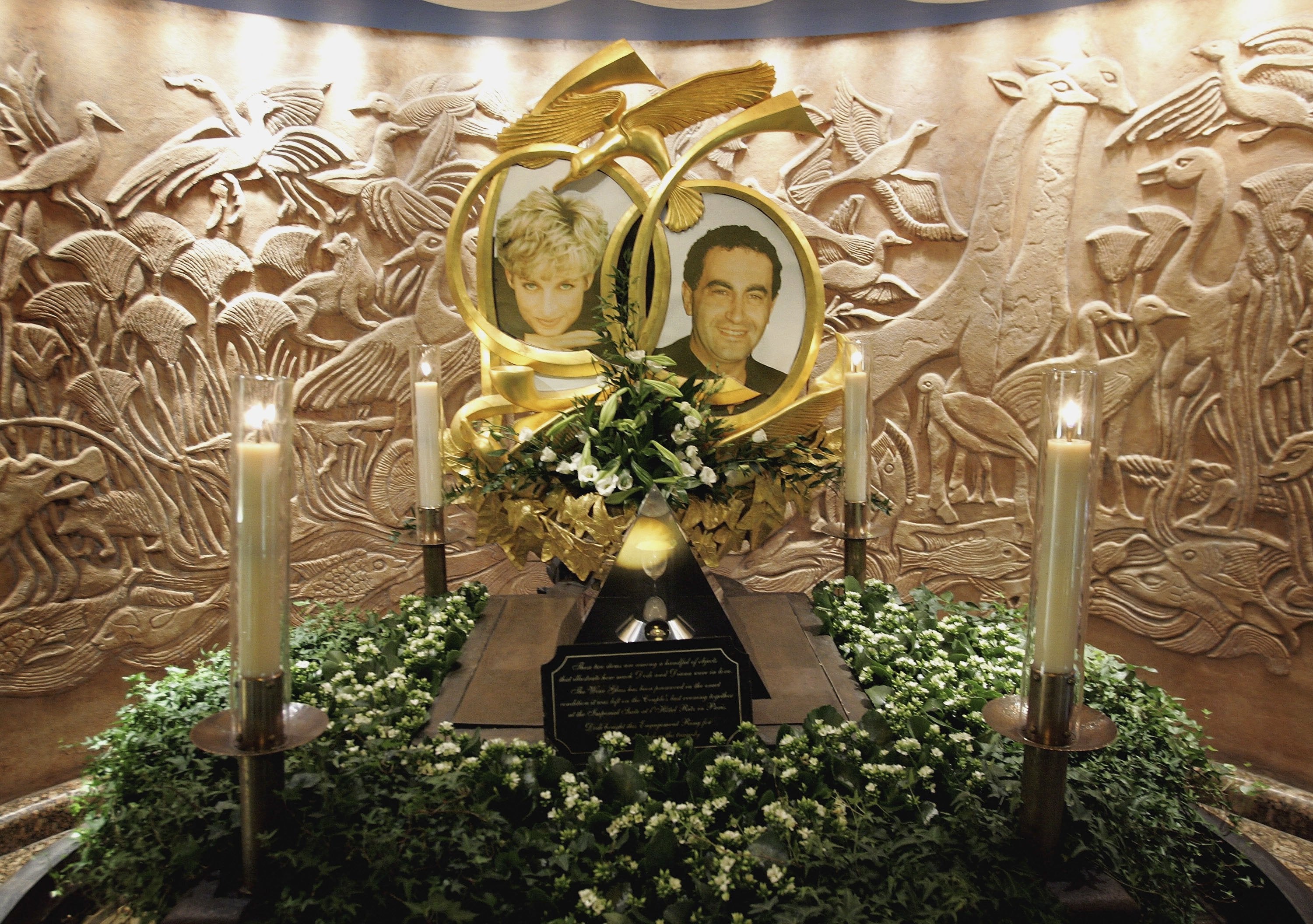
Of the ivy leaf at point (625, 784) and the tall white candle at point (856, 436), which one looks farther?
the tall white candle at point (856, 436)

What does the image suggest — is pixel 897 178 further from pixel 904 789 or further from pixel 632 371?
pixel 904 789

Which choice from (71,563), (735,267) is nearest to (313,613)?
(71,563)

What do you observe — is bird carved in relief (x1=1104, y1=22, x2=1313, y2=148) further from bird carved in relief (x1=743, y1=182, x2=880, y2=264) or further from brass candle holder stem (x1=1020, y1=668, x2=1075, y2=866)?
brass candle holder stem (x1=1020, y1=668, x2=1075, y2=866)

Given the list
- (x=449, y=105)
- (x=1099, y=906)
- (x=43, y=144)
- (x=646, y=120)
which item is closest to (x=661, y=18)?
(x=449, y=105)

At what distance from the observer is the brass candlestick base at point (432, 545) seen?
2.34 meters

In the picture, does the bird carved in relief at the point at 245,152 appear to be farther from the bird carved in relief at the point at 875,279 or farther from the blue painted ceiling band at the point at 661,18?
the bird carved in relief at the point at 875,279

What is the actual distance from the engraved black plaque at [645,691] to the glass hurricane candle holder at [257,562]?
54cm

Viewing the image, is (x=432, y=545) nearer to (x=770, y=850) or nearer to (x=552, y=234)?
(x=552, y=234)

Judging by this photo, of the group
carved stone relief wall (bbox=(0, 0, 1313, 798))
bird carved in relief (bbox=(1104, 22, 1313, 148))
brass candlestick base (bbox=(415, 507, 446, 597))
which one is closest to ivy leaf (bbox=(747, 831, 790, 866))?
brass candlestick base (bbox=(415, 507, 446, 597))

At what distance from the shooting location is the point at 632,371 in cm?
236

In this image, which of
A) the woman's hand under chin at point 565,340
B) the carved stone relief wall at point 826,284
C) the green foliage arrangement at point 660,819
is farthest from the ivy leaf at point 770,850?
the carved stone relief wall at point 826,284

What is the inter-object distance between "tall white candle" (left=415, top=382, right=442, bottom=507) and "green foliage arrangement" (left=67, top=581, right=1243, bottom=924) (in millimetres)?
584

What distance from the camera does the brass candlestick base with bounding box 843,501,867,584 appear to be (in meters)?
2.29

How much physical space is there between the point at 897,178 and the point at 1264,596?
232 cm
